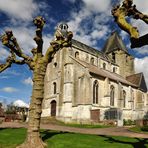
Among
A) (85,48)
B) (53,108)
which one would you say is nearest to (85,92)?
(53,108)

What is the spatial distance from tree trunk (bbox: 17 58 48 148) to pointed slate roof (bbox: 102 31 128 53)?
5070 cm

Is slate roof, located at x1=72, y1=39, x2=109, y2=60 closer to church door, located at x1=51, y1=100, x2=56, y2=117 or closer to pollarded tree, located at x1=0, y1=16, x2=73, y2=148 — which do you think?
church door, located at x1=51, y1=100, x2=56, y2=117

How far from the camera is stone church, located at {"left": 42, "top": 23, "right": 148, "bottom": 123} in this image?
39031mm

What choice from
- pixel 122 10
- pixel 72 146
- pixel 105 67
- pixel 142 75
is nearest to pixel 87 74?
pixel 105 67

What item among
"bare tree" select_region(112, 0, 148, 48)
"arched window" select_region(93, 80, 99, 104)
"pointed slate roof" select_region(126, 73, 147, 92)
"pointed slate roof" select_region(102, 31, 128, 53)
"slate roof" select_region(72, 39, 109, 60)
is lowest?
"bare tree" select_region(112, 0, 148, 48)

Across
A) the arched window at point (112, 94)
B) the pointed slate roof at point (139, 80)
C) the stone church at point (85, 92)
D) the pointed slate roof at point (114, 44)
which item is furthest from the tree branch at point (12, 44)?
the pointed slate roof at point (114, 44)

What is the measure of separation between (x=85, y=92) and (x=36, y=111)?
26839mm

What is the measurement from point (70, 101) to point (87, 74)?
5232 mm

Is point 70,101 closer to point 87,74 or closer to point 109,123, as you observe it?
point 87,74

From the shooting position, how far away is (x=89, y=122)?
35812 mm

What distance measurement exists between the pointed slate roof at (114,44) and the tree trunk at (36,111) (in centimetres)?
5070

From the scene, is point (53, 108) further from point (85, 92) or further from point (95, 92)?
point (95, 92)

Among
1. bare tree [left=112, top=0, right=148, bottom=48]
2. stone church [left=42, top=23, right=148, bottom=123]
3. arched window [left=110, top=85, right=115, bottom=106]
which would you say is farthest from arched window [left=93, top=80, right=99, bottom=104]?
bare tree [left=112, top=0, right=148, bottom=48]

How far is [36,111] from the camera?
13.0 meters
